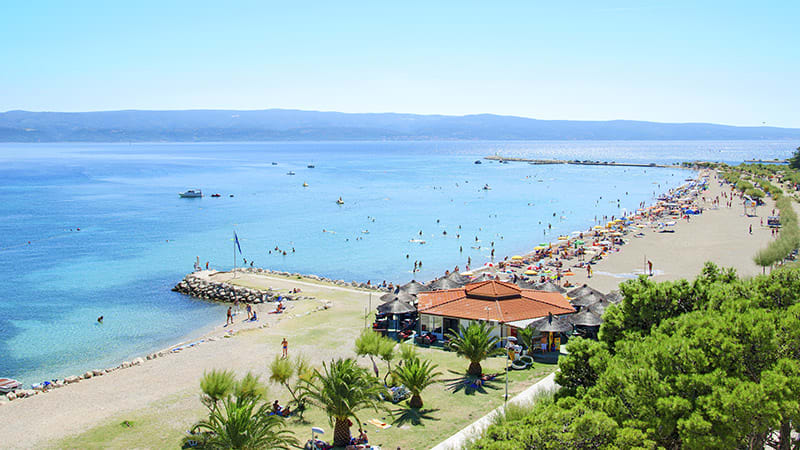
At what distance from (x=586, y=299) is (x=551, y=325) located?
18.6 feet

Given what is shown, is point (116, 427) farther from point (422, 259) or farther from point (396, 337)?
point (422, 259)

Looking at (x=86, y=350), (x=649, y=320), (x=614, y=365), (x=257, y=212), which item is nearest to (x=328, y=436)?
(x=614, y=365)

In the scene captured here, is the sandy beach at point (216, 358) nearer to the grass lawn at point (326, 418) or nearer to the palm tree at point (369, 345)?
the grass lawn at point (326, 418)

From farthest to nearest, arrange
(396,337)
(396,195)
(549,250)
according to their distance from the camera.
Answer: (396,195) → (549,250) → (396,337)

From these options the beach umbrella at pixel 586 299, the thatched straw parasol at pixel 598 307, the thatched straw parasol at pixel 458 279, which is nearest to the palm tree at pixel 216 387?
the thatched straw parasol at pixel 598 307

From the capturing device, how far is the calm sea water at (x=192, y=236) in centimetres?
3322

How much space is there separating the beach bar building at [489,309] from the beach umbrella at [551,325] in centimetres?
48

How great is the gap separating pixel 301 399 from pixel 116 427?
5610 millimetres

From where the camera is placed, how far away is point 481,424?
16547 millimetres

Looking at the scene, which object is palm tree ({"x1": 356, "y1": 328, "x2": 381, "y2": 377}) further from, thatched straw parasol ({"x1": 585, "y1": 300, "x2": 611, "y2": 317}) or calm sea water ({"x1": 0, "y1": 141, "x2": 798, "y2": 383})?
calm sea water ({"x1": 0, "y1": 141, "x2": 798, "y2": 383})

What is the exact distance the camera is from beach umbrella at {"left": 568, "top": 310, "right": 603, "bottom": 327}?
24844 mm

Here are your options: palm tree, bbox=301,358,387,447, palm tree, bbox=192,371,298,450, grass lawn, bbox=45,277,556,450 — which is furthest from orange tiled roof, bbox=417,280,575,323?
palm tree, bbox=192,371,298,450

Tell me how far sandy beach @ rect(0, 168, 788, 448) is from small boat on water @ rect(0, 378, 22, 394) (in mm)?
2684

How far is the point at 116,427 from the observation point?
17.6 meters
